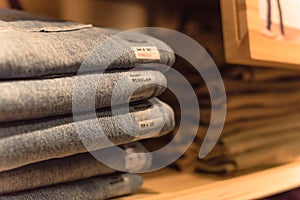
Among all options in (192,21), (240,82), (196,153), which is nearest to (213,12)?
(192,21)

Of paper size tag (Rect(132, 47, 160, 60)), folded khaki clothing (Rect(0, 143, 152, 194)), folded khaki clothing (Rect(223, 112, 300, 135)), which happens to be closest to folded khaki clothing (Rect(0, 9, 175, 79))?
paper size tag (Rect(132, 47, 160, 60))

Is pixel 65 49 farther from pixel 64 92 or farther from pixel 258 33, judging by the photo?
pixel 258 33

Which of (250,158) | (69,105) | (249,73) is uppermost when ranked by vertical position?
(69,105)

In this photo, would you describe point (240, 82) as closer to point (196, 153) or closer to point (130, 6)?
point (196, 153)

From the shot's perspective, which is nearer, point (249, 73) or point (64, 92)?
point (64, 92)

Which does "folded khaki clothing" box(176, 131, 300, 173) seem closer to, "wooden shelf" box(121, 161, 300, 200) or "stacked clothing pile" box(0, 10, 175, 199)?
"wooden shelf" box(121, 161, 300, 200)

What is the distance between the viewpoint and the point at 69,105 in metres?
0.43

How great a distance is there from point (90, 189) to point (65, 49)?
0.16 meters

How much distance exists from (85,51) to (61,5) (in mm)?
320

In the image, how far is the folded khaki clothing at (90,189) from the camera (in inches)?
17.2

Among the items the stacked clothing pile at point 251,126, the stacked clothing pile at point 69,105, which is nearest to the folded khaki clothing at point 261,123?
the stacked clothing pile at point 251,126

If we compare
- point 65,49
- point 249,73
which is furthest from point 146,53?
point 249,73

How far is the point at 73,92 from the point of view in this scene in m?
0.43

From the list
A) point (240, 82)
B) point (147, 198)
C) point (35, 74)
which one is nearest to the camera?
point (35, 74)
